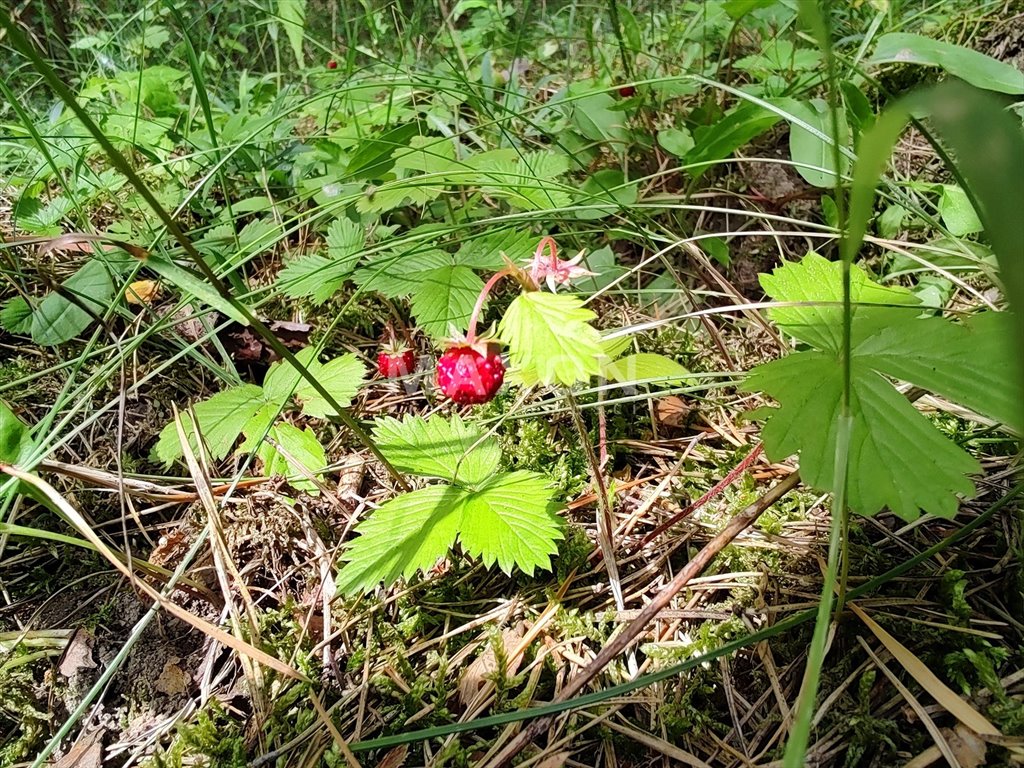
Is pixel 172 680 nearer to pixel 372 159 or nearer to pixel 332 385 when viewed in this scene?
pixel 332 385

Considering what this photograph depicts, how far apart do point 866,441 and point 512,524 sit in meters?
0.54

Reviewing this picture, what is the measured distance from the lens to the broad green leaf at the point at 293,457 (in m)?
1.38

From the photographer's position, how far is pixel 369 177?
1861mm

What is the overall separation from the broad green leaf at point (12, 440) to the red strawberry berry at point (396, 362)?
0.74 meters

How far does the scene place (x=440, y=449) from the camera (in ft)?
4.26

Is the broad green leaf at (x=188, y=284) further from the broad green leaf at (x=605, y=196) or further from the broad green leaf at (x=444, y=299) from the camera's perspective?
the broad green leaf at (x=605, y=196)

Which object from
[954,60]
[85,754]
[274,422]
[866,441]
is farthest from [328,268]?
[954,60]

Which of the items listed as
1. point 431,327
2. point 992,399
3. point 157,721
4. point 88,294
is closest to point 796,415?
point 992,399

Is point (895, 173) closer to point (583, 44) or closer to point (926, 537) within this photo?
point (926, 537)

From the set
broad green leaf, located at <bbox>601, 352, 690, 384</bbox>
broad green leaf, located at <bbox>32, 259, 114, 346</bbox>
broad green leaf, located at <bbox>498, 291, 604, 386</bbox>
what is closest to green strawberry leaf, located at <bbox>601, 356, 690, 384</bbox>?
broad green leaf, located at <bbox>601, 352, 690, 384</bbox>

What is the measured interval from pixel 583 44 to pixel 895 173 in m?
2.01

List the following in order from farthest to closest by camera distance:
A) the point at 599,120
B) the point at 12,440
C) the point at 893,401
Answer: the point at 599,120, the point at 12,440, the point at 893,401

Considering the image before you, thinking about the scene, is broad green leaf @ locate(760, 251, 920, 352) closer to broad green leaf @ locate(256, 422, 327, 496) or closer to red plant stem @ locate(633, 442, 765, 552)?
red plant stem @ locate(633, 442, 765, 552)

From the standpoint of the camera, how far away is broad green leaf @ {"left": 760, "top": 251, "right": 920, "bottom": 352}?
112cm
